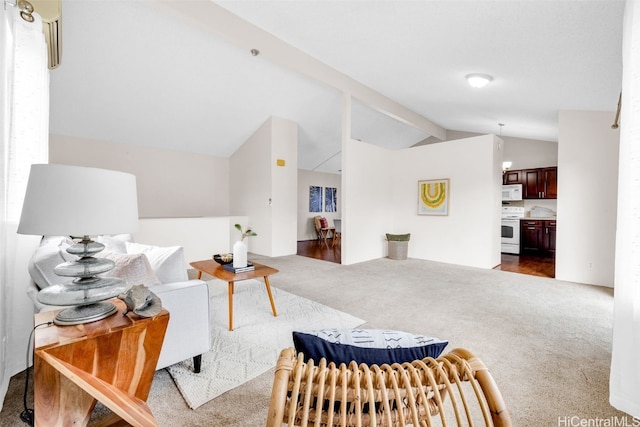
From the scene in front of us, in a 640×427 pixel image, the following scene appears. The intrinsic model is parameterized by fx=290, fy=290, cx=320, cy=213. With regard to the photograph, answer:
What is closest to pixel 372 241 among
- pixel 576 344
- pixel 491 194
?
pixel 491 194

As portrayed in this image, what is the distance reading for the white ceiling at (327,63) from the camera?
2.73m

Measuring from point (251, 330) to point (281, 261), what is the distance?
304 cm

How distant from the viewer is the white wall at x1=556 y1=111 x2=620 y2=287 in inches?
156

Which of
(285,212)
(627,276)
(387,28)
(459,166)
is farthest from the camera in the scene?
(285,212)

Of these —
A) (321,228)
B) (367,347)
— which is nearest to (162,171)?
(321,228)

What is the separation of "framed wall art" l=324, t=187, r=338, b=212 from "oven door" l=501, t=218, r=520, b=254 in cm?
499

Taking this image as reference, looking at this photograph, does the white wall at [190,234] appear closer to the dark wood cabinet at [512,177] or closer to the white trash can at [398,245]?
the white trash can at [398,245]

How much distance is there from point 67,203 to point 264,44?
3.73 meters

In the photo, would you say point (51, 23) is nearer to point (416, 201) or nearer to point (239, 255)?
point (239, 255)

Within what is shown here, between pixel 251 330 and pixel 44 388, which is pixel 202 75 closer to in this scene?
pixel 251 330

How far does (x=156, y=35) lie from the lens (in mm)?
3727

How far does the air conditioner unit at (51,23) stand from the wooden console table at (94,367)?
2.01 meters

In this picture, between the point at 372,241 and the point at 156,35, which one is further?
the point at 372,241

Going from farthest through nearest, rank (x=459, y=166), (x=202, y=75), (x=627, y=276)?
(x=459, y=166) < (x=202, y=75) < (x=627, y=276)
